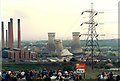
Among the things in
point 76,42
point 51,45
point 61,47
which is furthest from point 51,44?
point 76,42

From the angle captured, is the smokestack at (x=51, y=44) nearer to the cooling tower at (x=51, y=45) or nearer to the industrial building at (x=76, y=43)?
the cooling tower at (x=51, y=45)

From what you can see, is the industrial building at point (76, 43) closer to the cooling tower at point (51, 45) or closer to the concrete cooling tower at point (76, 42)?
the concrete cooling tower at point (76, 42)

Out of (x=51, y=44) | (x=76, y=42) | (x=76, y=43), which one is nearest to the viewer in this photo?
(x=76, y=43)

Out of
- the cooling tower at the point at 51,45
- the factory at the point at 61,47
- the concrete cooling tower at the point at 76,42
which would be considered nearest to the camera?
the factory at the point at 61,47

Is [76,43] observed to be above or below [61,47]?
above

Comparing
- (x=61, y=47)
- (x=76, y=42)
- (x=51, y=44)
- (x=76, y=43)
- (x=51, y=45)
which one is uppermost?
(x=76, y=42)

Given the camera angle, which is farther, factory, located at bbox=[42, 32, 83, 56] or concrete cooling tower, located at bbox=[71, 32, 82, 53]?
concrete cooling tower, located at bbox=[71, 32, 82, 53]

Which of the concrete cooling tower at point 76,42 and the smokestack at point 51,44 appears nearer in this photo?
the concrete cooling tower at point 76,42

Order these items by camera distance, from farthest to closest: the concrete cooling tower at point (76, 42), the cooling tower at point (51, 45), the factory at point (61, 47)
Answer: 1. the cooling tower at point (51, 45)
2. the concrete cooling tower at point (76, 42)
3. the factory at point (61, 47)

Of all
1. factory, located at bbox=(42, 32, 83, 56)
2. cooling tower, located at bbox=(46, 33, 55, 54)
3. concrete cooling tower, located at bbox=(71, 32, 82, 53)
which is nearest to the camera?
factory, located at bbox=(42, 32, 83, 56)

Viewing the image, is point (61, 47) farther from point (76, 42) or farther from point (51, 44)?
Answer: point (51, 44)

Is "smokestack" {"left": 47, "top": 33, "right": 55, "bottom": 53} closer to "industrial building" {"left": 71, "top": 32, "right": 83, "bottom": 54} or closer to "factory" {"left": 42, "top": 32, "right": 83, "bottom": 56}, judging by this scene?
"factory" {"left": 42, "top": 32, "right": 83, "bottom": 56}

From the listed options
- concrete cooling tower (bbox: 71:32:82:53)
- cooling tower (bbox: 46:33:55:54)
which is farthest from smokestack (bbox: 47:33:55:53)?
concrete cooling tower (bbox: 71:32:82:53)

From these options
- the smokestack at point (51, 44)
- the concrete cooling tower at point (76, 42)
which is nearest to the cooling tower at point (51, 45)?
the smokestack at point (51, 44)
